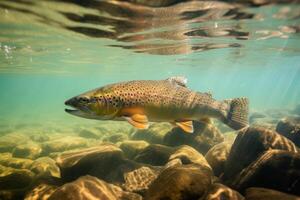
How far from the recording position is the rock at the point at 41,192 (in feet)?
18.5

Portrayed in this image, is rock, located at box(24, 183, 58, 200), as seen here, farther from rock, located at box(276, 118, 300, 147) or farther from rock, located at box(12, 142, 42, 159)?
rock, located at box(276, 118, 300, 147)

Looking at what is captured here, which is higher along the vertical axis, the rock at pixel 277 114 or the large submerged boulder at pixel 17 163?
the large submerged boulder at pixel 17 163

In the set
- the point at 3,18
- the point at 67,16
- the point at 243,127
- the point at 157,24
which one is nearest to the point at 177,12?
the point at 157,24

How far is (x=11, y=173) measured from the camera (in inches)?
289

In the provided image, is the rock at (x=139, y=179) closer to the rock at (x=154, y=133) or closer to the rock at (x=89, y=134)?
the rock at (x=154, y=133)

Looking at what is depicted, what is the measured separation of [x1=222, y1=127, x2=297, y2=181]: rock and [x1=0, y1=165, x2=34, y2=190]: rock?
5263mm

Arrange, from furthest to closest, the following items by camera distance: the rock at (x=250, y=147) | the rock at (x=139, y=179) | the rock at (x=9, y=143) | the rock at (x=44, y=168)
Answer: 1. the rock at (x=9, y=143)
2. the rock at (x=44, y=168)
3. the rock at (x=250, y=147)
4. the rock at (x=139, y=179)

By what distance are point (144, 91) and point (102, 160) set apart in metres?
2.52

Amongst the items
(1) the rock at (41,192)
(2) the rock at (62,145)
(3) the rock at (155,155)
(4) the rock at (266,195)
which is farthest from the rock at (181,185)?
(2) the rock at (62,145)

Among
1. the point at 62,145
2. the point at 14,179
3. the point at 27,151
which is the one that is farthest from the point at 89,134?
the point at 14,179

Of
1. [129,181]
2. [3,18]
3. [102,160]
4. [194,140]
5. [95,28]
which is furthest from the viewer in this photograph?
[95,28]

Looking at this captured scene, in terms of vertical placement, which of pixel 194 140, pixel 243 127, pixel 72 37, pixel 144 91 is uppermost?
pixel 72 37

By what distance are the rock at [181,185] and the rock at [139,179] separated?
126 centimetres

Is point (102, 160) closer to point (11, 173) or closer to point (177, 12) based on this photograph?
point (11, 173)
